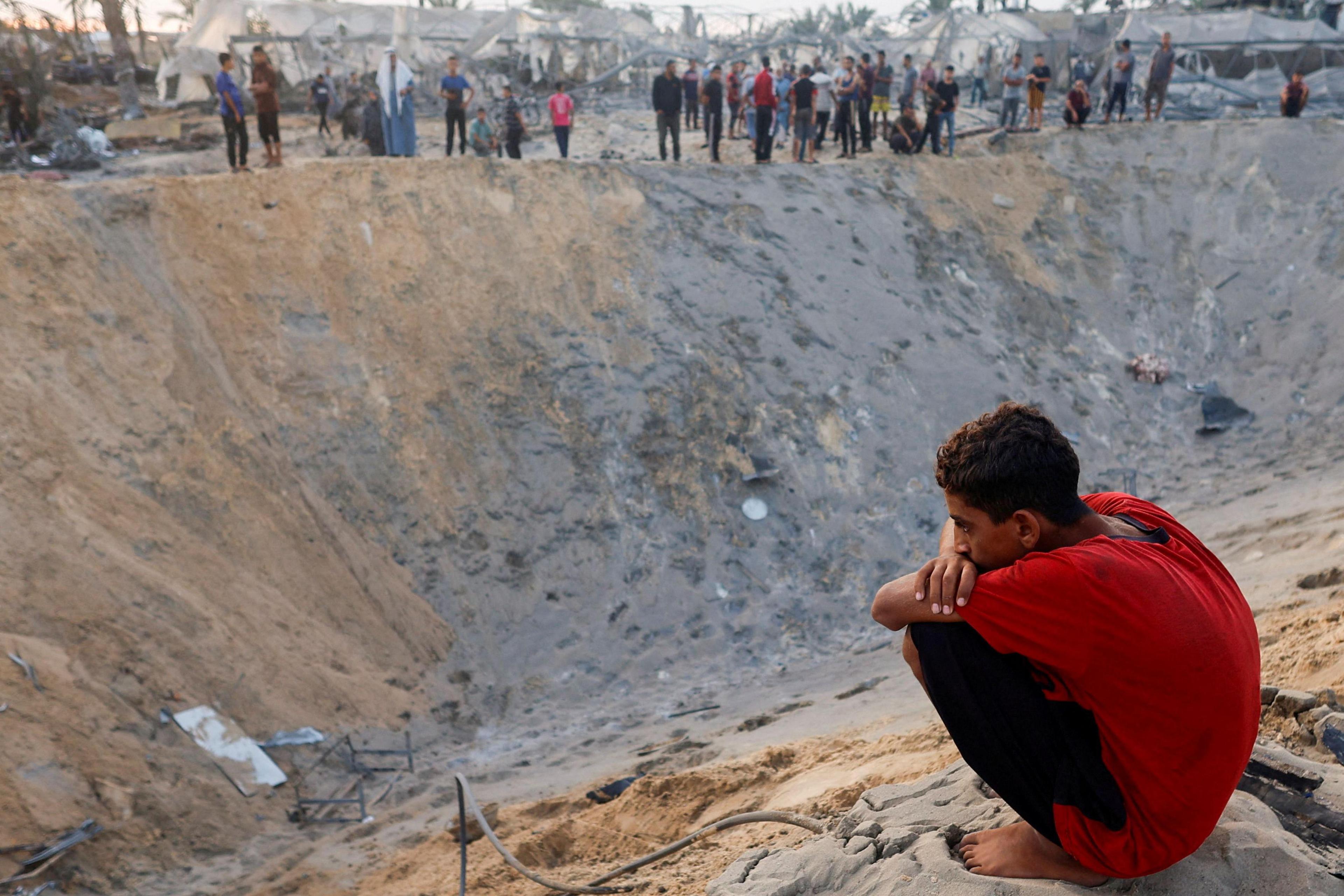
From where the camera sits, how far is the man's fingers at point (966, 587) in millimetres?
2166

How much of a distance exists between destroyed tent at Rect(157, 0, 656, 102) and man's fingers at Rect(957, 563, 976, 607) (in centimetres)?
1892

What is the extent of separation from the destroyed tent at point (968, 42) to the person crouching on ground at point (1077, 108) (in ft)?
22.6

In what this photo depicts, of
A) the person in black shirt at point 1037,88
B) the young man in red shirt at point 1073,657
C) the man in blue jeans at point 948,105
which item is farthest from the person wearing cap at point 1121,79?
the young man in red shirt at point 1073,657

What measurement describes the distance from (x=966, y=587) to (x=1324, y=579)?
171 inches

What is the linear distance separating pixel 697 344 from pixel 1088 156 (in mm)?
8386

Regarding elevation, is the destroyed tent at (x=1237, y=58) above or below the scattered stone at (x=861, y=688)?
above

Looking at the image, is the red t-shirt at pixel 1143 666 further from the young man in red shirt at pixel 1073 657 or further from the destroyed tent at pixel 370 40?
the destroyed tent at pixel 370 40

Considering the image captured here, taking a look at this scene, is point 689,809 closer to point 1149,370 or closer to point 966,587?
point 966,587

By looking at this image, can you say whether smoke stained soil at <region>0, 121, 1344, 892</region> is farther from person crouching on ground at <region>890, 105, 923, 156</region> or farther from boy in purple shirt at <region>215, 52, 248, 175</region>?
boy in purple shirt at <region>215, 52, 248, 175</region>

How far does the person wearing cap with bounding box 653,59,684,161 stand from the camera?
12227mm

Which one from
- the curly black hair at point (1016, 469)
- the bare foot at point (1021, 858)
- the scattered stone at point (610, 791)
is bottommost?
the scattered stone at point (610, 791)

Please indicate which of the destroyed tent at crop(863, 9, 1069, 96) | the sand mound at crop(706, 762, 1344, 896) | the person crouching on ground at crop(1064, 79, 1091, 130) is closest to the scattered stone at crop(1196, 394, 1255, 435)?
the person crouching on ground at crop(1064, 79, 1091, 130)

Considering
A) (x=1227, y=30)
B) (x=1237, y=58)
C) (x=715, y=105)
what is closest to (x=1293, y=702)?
(x=715, y=105)

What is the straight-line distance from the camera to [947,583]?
2.20m
